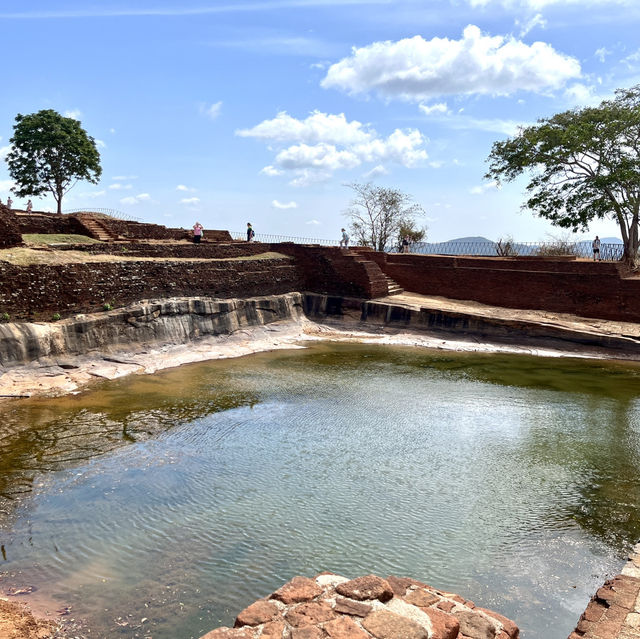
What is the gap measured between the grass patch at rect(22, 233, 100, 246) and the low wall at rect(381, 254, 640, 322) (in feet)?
32.6

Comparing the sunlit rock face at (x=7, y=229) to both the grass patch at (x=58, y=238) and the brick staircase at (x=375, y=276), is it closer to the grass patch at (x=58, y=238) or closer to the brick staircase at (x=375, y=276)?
the grass patch at (x=58, y=238)

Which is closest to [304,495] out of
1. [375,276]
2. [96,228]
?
[375,276]

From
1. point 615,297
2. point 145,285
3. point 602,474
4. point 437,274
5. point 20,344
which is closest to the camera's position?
point 602,474

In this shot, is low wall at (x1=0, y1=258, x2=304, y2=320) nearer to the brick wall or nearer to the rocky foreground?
the brick wall

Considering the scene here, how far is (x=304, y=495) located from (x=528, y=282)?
13262 mm

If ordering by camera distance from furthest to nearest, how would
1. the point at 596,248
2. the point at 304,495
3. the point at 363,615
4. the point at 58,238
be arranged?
1. the point at 596,248
2. the point at 58,238
3. the point at 304,495
4. the point at 363,615

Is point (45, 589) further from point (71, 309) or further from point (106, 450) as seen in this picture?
point (71, 309)

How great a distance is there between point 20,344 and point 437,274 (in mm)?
12820

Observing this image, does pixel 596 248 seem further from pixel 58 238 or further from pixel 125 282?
pixel 58 238

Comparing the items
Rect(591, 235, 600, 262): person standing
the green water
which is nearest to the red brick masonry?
the green water

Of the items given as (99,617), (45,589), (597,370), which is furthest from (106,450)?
(597,370)

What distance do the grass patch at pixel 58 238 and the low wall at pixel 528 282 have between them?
32.6 ft

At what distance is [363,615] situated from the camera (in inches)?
122

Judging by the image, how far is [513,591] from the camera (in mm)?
4469
